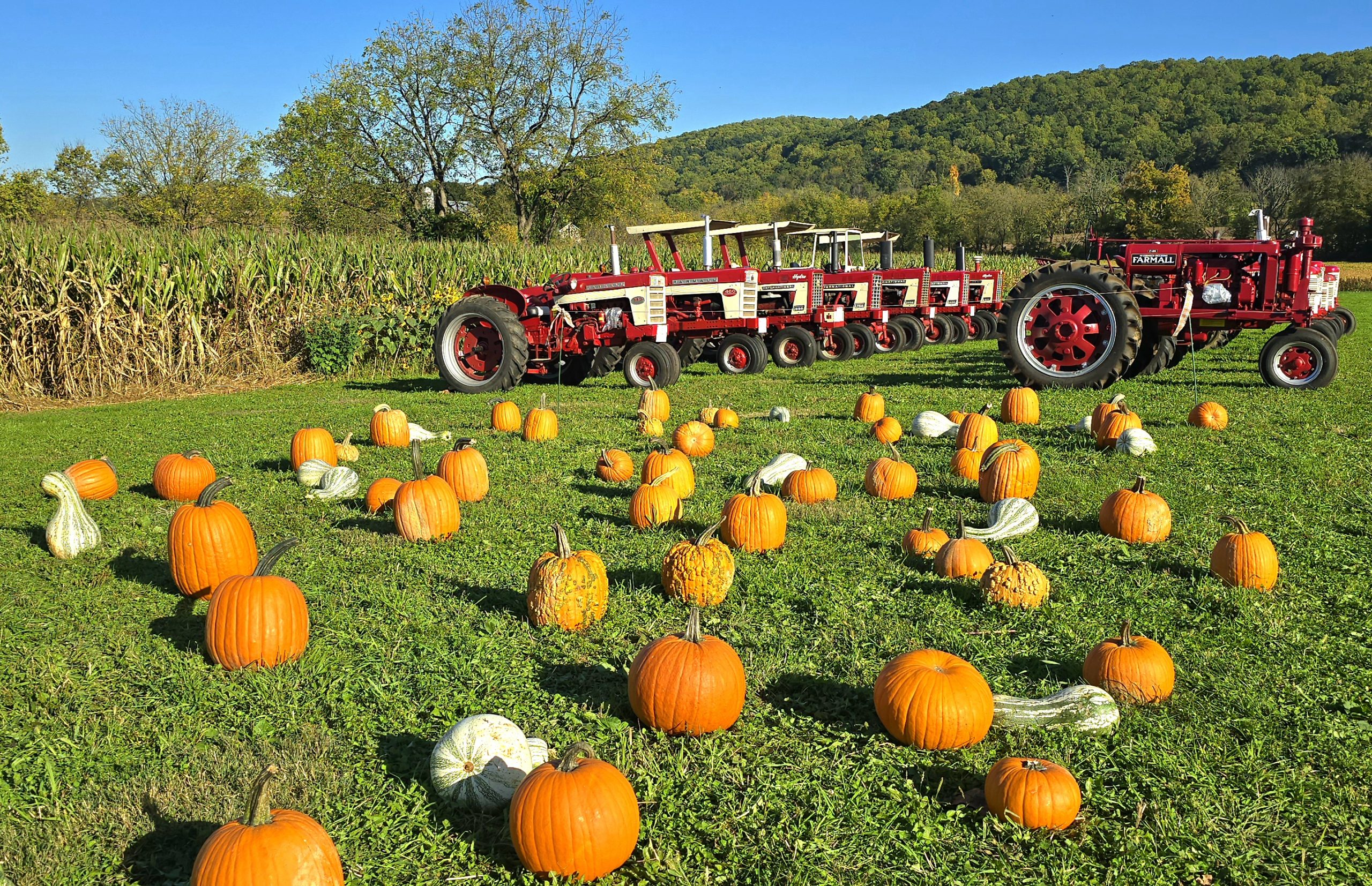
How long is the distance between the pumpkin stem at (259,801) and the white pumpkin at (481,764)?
55 centimetres

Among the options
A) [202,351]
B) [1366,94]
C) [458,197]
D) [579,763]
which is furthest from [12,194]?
[1366,94]

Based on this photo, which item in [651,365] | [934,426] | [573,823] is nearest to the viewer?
[573,823]

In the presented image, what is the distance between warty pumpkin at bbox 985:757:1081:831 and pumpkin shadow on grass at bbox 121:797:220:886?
2.10 metres

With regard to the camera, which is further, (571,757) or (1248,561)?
(1248,561)

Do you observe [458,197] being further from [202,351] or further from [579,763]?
[579,763]

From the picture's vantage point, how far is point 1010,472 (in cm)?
529

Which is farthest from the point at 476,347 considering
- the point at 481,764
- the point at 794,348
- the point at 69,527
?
the point at 481,764

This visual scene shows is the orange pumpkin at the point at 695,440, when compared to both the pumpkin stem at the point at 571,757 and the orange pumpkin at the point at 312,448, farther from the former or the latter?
the pumpkin stem at the point at 571,757

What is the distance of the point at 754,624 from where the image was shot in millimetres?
3631

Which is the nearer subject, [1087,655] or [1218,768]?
[1218,768]

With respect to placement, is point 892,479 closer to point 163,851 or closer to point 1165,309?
point 163,851

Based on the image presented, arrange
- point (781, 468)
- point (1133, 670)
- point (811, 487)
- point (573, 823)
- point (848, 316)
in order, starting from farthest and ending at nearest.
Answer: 1. point (848, 316)
2. point (781, 468)
3. point (811, 487)
4. point (1133, 670)
5. point (573, 823)

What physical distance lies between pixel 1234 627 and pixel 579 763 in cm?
278

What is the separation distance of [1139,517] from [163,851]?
442 centimetres
